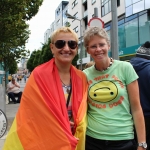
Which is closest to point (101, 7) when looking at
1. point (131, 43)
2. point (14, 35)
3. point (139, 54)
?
point (131, 43)

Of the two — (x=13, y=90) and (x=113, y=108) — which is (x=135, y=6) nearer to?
(x=13, y=90)

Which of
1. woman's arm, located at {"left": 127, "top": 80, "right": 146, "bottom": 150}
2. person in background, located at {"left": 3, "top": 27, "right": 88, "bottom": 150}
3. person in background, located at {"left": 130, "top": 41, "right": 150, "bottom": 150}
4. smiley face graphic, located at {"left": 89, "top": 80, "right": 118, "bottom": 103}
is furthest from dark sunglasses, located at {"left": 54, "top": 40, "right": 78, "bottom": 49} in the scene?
person in background, located at {"left": 130, "top": 41, "right": 150, "bottom": 150}

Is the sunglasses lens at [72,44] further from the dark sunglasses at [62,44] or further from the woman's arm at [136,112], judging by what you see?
the woman's arm at [136,112]

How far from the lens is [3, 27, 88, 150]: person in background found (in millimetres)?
1926

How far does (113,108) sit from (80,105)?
280 mm

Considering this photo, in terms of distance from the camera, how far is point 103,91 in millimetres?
2137

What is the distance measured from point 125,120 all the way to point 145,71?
0.76 meters

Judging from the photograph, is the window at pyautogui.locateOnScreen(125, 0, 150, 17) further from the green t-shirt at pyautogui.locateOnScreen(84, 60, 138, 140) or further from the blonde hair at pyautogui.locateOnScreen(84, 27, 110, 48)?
the green t-shirt at pyautogui.locateOnScreen(84, 60, 138, 140)

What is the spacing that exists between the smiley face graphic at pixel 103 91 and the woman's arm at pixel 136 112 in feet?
0.42

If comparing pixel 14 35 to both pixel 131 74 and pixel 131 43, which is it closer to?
pixel 131 74

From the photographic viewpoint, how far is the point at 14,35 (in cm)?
991

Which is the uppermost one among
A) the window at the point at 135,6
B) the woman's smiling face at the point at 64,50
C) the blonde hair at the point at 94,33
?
the window at the point at 135,6

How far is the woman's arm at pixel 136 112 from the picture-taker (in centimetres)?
207

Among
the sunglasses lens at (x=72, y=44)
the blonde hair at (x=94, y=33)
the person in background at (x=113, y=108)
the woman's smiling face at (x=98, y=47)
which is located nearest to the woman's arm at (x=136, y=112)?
the person in background at (x=113, y=108)
